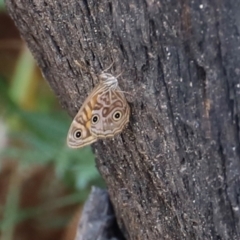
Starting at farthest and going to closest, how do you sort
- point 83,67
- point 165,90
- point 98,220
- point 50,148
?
point 50,148 < point 98,220 < point 83,67 < point 165,90

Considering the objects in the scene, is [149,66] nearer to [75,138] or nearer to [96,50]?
[96,50]

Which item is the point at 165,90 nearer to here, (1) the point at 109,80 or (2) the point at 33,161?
(1) the point at 109,80

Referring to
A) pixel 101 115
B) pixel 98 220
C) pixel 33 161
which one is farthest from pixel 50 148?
pixel 101 115

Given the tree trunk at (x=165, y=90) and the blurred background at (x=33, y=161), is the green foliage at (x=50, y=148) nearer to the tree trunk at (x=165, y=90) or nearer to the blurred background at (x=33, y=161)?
the blurred background at (x=33, y=161)

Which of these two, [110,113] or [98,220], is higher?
[110,113]

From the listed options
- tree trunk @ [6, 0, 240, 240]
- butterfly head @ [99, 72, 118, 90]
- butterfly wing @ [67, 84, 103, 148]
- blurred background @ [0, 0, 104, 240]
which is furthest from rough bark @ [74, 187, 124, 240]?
blurred background @ [0, 0, 104, 240]

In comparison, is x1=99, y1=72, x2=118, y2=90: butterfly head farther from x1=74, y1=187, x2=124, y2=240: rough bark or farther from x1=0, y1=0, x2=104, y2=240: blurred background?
x1=0, y1=0, x2=104, y2=240: blurred background
